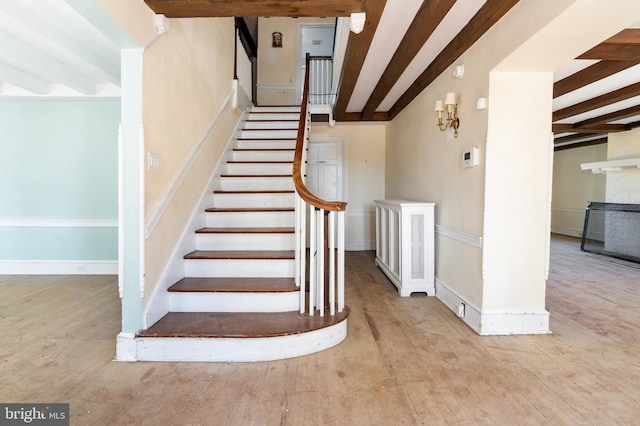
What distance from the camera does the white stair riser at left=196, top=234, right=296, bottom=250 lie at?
9.59 ft

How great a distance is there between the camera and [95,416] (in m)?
1.55

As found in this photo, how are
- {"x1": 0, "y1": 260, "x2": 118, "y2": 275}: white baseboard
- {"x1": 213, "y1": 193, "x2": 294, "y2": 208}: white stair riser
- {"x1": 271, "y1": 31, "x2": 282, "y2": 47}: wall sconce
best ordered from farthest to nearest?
{"x1": 271, "y1": 31, "x2": 282, "y2": 47}: wall sconce → {"x1": 0, "y1": 260, "x2": 118, "y2": 275}: white baseboard → {"x1": 213, "y1": 193, "x2": 294, "y2": 208}: white stair riser

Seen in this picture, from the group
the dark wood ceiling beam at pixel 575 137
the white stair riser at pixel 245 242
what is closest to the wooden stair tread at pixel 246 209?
the white stair riser at pixel 245 242

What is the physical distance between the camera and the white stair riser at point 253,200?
3.38 m

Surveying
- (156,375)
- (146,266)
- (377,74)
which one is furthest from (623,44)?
(156,375)

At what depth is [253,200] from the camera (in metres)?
3.41

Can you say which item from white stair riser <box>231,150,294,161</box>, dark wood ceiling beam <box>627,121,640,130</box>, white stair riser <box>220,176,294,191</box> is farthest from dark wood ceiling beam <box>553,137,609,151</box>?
white stair riser <box>220,176,294,191</box>

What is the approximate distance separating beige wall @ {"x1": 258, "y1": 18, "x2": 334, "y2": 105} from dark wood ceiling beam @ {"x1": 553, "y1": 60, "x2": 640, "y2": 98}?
15.6 feet

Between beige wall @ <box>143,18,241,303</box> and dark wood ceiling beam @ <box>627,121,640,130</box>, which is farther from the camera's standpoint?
dark wood ceiling beam @ <box>627,121,640,130</box>

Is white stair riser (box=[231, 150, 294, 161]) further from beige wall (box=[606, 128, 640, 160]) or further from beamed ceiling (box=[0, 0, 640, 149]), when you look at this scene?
beige wall (box=[606, 128, 640, 160])

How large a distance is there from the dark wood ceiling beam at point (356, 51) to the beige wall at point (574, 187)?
23.0ft

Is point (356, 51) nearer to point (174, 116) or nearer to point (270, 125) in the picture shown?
point (174, 116)

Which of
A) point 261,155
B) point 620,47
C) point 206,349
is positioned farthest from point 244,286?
point 620,47

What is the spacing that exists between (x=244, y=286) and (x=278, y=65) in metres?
5.86
